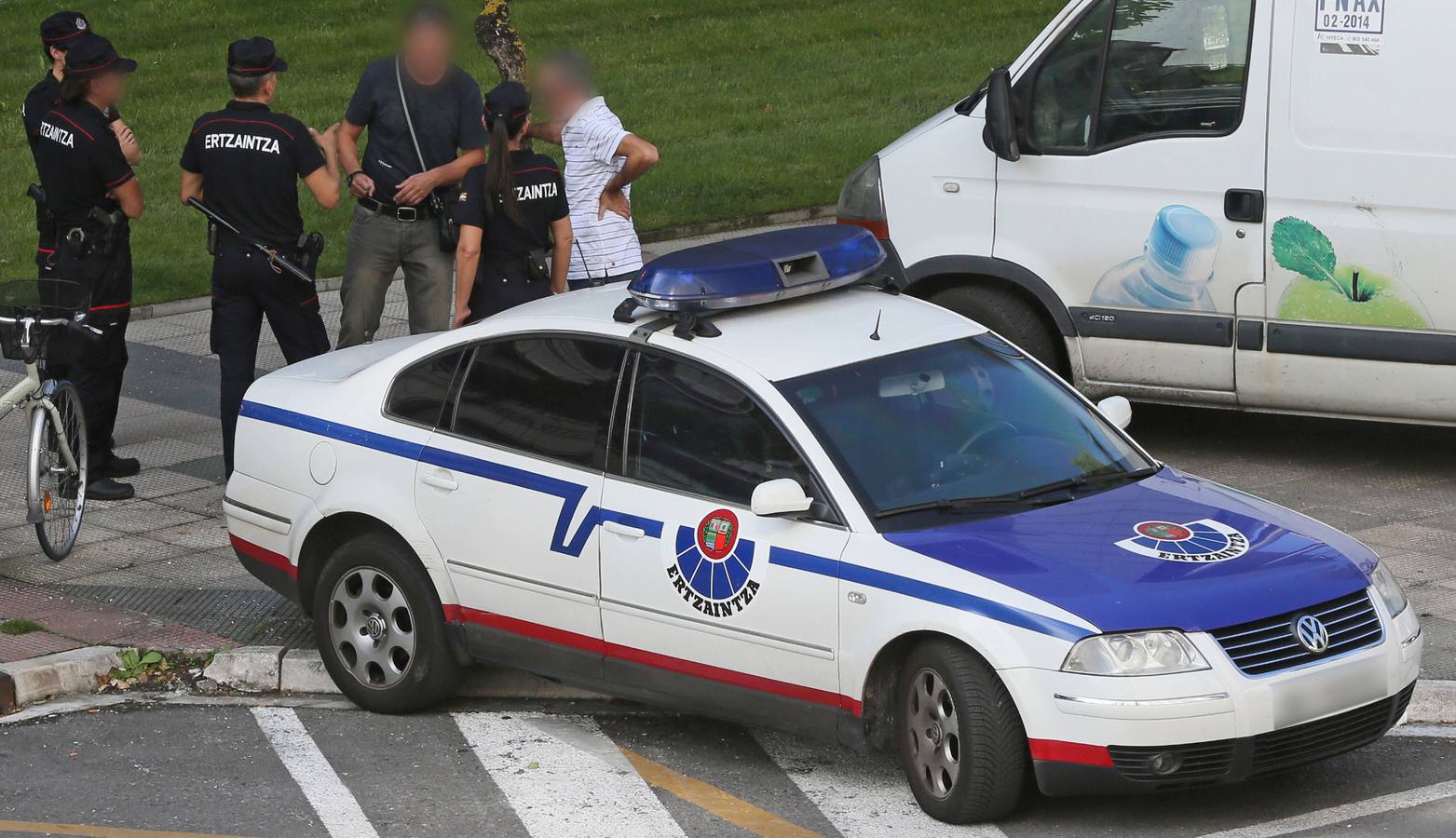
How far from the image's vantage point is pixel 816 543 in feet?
18.5

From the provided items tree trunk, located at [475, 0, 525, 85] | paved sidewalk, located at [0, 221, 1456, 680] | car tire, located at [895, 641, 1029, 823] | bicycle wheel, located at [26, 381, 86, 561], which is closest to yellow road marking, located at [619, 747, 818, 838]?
car tire, located at [895, 641, 1029, 823]

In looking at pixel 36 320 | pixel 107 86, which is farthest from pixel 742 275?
pixel 107 86

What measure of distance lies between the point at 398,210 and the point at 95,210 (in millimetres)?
1376

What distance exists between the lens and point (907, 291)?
9.93 m

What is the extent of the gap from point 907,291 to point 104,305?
3.94 metres

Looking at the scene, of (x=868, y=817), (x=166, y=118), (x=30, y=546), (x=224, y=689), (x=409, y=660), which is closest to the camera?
(x=868, y=817)

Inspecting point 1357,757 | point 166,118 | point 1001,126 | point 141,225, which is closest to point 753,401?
point 1357,757

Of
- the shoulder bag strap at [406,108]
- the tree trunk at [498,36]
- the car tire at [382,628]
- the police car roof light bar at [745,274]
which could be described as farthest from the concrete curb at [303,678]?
the tree trunk at [498,36]

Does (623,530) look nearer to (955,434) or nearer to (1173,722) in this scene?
(955,434)

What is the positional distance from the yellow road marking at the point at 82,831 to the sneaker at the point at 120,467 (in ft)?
12.2

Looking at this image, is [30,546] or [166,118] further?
[166,118]

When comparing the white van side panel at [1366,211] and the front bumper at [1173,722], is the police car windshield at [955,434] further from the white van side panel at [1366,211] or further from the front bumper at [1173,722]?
the white van side panel at [1366,211]

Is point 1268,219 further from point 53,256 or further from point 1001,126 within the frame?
point 53,256

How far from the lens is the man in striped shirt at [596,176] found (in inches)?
350
